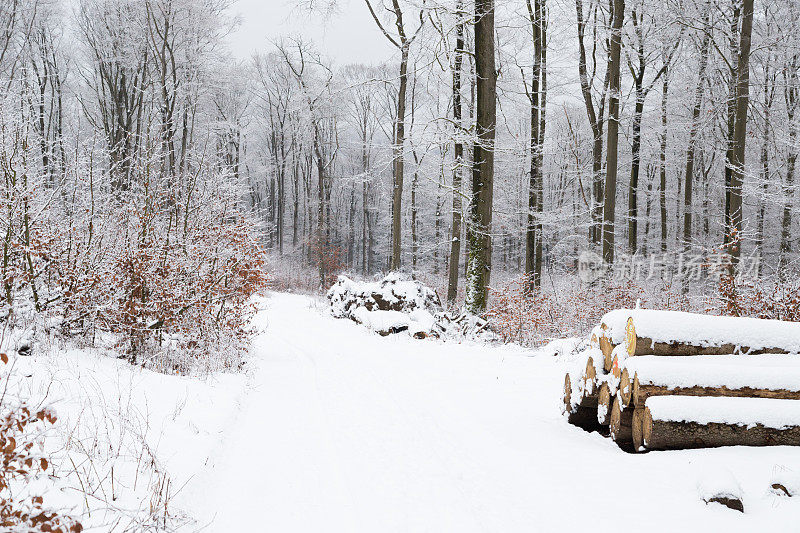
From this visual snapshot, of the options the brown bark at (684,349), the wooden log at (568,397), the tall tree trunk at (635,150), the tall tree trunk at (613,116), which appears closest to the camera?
the brown bark at (684,349)

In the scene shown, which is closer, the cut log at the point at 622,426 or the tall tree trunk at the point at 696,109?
the cut log at the point at 622,426

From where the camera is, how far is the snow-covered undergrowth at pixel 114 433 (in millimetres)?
2668

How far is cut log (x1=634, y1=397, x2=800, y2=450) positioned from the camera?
3.66 meters

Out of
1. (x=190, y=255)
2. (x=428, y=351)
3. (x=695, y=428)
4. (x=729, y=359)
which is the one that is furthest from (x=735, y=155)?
(x=190, y=255)

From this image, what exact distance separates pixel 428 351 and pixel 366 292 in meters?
5.41

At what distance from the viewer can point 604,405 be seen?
4.40m

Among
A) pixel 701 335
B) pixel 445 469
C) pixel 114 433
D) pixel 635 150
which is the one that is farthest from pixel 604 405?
pixel 635 150

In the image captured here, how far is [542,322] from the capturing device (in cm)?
1085

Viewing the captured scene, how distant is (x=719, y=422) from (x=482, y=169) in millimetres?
7679

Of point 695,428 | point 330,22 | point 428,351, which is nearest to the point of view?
point 695,428

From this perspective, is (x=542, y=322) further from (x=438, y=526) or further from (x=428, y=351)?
(x=438, y=526)

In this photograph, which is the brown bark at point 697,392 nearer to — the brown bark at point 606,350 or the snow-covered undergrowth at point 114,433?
the brown bark at point 606,350

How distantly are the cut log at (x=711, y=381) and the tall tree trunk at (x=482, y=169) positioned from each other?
6.80m

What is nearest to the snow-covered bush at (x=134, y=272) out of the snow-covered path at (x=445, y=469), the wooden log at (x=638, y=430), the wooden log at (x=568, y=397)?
the snow-covered path at (x=445, y=469)
